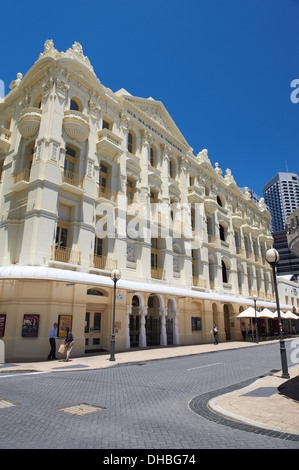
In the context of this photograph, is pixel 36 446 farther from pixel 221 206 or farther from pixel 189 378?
pixel 221 206

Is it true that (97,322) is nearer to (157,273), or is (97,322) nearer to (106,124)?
(157,273)

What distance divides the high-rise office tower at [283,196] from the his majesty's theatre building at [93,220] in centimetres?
15731

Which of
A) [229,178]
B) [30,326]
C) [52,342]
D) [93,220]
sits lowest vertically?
[52,342]

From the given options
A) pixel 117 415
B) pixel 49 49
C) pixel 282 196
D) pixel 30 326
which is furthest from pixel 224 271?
pixel 282 196

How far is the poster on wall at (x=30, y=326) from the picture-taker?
50.1 feet

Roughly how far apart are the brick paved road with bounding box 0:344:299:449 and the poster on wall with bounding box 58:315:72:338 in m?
4.73

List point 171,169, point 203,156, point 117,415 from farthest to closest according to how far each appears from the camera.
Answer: point 203,156 → point 171,169 → point 117,415

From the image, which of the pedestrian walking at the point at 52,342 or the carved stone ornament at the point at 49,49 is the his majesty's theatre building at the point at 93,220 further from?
the pedestrian walking at the point at 52,342

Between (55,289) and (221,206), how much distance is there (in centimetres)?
2520

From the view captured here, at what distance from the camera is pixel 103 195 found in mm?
20953

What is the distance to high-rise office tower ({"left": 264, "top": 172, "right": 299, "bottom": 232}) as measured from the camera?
17262 cm

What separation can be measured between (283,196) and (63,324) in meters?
179

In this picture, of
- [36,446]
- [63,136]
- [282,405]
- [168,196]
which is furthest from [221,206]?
[36,446]

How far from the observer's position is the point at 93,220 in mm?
19594
